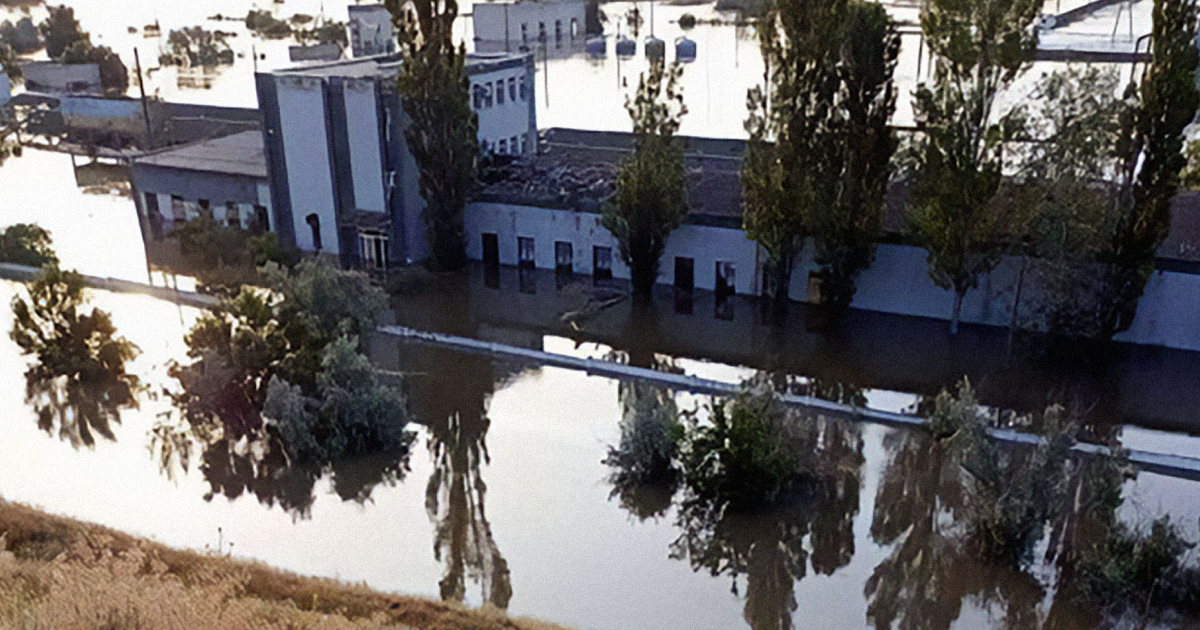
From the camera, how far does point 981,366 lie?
52.5ft

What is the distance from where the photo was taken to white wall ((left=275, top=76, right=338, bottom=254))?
68.2 ft

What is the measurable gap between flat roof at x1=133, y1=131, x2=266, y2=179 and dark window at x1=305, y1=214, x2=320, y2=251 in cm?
175

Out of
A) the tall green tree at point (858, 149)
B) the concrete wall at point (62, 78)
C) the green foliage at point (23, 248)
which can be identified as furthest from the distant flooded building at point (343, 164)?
the concrete wall at point (62, 78)

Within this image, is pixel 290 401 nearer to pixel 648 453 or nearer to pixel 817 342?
pixel 648 453

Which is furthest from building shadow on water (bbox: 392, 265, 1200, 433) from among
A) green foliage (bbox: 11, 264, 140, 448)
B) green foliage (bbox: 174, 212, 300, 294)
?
green foliage (bbox: 11, 264, 140, 448)

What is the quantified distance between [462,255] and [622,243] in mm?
4074

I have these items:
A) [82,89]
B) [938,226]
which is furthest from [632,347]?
[82,89]

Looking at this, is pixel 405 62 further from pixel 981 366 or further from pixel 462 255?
pixel 981 366

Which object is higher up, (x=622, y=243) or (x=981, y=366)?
(x=622, y=243)

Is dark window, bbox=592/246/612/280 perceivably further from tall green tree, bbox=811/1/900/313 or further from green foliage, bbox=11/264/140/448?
green foliage, bbox=11/264/140/448

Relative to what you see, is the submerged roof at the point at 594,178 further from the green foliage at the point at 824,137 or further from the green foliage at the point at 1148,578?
the green foliage at the point at 1148,578

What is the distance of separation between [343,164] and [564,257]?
16.8 feet

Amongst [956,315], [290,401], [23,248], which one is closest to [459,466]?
[290,401]

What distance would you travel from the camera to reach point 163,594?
32.1 ft
